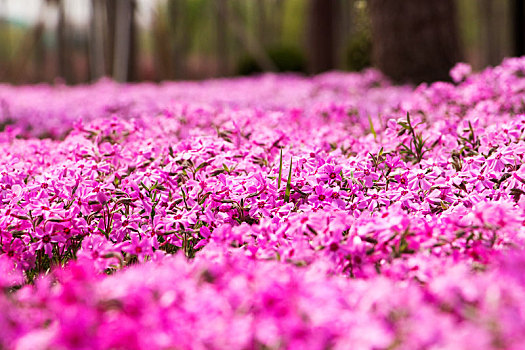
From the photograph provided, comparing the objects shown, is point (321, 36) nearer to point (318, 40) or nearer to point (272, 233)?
point (318, 40)

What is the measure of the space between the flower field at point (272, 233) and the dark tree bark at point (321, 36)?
7.98 meters

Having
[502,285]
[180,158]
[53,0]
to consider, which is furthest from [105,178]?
[53,0]

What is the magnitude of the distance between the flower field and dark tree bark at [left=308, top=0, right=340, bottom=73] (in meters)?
7.98

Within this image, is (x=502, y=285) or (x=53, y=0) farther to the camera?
(x=53, y=0)

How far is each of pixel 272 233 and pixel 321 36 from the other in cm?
1130

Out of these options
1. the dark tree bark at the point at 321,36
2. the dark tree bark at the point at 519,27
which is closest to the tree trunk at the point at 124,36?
the dark tree bark at the point at 321,36

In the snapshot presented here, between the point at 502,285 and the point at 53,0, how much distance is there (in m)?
12.7

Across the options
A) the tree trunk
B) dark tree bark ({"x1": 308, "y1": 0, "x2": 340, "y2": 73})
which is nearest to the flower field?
the tree trunk

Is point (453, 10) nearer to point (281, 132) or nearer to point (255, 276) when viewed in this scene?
point (281, 132)

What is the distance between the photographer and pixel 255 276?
1.75 m

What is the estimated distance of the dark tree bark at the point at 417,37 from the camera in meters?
7.77

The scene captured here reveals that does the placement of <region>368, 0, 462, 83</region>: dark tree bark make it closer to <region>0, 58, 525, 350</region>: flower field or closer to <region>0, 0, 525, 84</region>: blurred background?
<region>0, 0, 525, 84</region>: blurred background

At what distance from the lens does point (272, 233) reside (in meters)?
2.41

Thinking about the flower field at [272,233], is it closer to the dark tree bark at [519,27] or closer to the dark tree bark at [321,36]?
the dark tree bark at [519,27]
